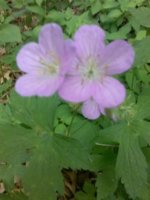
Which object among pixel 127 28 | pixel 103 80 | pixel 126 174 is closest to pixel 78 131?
pixel 126 174

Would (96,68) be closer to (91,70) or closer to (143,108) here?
(91,70)

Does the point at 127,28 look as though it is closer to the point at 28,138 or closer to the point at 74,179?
the point at 74,179

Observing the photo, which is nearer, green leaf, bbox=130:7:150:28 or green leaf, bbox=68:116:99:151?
green leaf, bbox=130:7:150:28

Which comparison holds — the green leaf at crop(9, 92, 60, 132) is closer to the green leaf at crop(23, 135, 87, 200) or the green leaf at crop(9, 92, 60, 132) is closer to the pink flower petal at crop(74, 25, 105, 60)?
the green leaf at crop(23, 135, 87, 200)

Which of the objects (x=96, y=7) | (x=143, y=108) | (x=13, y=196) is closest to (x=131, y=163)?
(x=143, y=108)

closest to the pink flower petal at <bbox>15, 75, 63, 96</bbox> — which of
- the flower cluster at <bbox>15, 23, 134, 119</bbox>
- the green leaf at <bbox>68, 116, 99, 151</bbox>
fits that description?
the flower cluster at <bbox>15, 23, 134, 119</bbox>

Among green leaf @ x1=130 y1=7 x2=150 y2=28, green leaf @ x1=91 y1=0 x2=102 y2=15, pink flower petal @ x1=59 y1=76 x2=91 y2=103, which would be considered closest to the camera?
pink flower petal @ x1=59 y1=76 x2=91 y2=103

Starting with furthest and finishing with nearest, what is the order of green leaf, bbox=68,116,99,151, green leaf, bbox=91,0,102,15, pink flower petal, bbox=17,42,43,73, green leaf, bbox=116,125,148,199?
green leaf, bbox=91,0,102,15 → green leaf, bbox=68,116,99,151 → green leaf, bbox=116,125,148,199 → pink flower petal, bbox=17,42,43,73

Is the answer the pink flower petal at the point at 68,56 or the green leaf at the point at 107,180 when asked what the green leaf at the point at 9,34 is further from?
the pink flower petal at the point at 68,56
